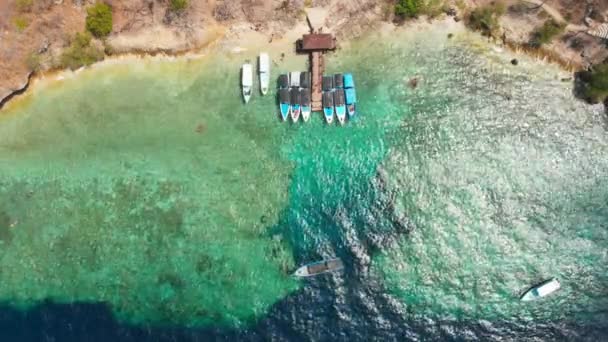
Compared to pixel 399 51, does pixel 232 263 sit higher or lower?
lower

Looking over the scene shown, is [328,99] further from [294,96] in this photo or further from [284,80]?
[284,80]

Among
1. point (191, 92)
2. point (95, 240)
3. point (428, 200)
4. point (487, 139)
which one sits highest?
point (191, 92)

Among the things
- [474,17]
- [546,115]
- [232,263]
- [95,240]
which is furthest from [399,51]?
[95,240]

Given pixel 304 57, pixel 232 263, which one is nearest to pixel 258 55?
pixel 304 57

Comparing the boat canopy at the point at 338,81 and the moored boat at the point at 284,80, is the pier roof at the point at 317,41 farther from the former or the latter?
the moored boat at the point at 284,80

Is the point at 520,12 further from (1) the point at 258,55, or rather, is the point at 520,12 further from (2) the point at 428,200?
(1) the point at 258,55

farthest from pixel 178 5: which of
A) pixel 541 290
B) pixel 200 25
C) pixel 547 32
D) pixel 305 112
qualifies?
pixel 541 290

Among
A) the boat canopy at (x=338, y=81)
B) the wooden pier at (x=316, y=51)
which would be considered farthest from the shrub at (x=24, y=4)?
the boat canopy at (x=338, y=81)
